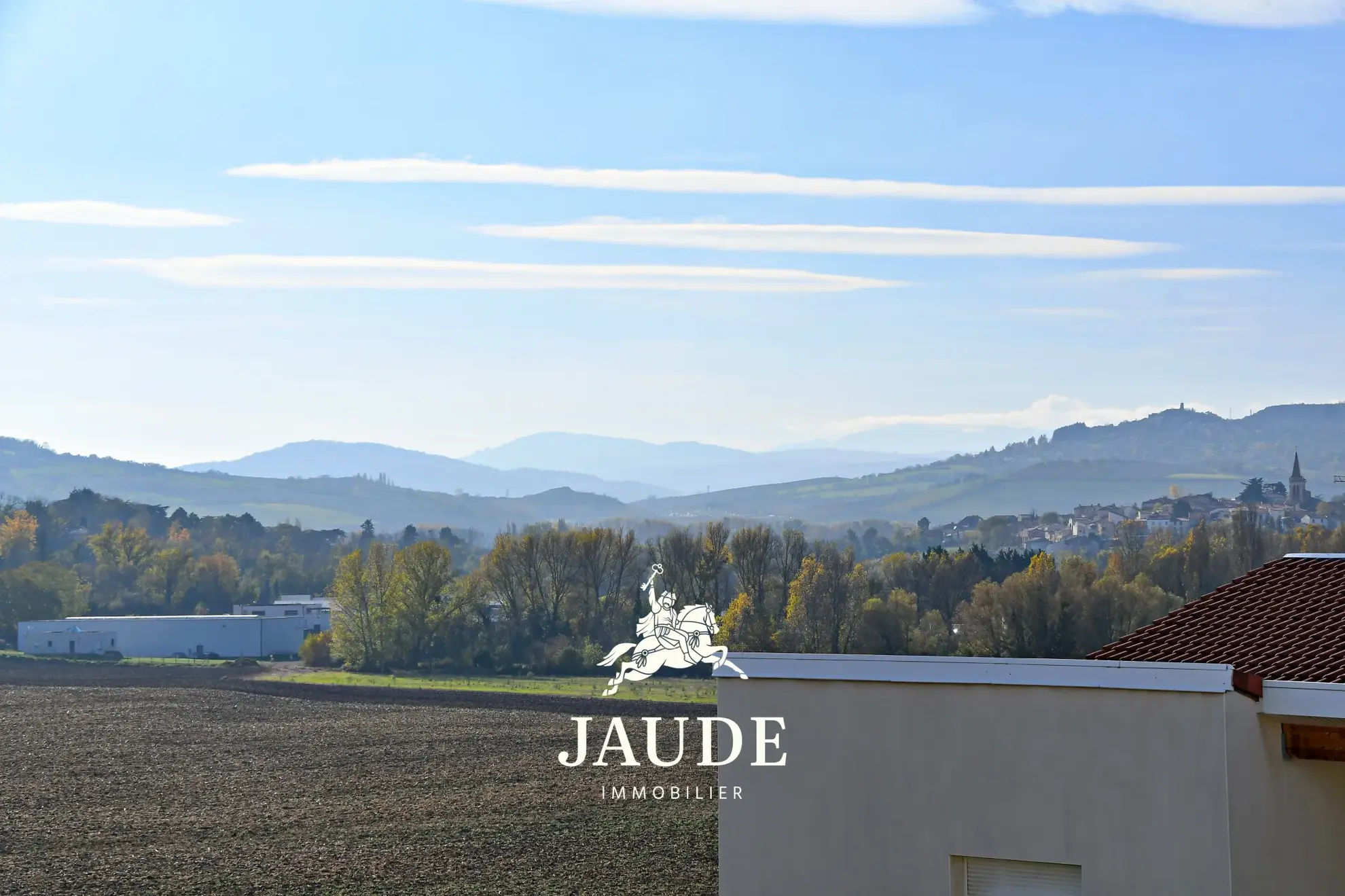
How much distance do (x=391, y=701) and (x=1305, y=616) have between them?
40.3 m

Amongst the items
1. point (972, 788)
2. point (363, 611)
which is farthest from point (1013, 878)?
point (363, 611)

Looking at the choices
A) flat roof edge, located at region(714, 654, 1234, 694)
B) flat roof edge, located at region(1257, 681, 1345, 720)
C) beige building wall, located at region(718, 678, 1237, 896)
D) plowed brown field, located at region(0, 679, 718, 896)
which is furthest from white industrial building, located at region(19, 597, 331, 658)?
flat roof edge, located at region(1257, 681, 1345, 720)

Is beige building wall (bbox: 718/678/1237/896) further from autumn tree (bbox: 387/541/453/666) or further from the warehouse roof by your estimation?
autumn tree (bbox: 387/541/453/666)

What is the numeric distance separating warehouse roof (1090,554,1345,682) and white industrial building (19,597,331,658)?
218 ft

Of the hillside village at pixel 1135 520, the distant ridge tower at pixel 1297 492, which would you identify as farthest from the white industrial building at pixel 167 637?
the distant ridge tower at pixel 1297 492

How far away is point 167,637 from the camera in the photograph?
72812mm

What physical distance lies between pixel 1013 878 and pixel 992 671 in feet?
4.20

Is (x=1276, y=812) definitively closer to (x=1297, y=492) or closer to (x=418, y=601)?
(x=418, y=601)

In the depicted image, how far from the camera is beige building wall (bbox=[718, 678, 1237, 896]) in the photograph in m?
8.52

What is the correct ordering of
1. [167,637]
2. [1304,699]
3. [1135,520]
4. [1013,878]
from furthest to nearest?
[1135,520]
[167,637]
[1013,878]
[1304,699]

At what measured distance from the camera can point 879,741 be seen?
9.47 meters

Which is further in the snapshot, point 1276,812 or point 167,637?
point 167,637

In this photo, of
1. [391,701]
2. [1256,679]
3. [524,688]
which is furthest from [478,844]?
[524,688]

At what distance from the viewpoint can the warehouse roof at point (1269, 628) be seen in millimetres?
9445
